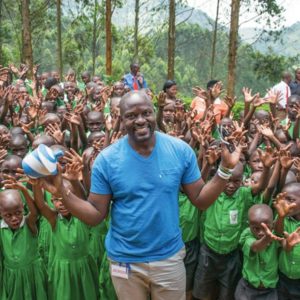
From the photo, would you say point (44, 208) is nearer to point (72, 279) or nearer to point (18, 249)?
point (18, 249)

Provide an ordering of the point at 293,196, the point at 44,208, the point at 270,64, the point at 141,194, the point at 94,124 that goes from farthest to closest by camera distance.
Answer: the point at 270,64
the point at 94,124
the point at 293,196
the point at 44,208
the point at 141,194

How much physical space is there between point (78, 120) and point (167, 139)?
224 cm

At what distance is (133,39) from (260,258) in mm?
21852

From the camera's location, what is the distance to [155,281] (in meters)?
2.13

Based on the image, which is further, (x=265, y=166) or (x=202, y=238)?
(x=202, y=238)

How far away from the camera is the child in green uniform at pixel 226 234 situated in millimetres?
3168

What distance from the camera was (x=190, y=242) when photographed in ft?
11.3

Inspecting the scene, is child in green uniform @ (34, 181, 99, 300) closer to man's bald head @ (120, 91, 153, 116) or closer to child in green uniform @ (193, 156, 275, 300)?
child in green uniform @ (193, 156, 275, 300)

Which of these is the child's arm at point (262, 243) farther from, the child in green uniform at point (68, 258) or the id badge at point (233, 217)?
the child in green uniform at point (68, 258)

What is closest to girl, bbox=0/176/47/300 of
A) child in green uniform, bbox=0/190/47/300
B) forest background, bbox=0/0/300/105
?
child in green uniform, bbox=0/190/47/300

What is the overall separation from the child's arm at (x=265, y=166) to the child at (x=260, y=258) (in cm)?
30

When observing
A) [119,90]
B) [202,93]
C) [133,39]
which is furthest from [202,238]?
[133,39]

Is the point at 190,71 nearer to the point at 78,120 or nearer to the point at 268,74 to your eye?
the point at 268,74

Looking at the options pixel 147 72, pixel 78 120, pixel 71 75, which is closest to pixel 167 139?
pixel 78 120
